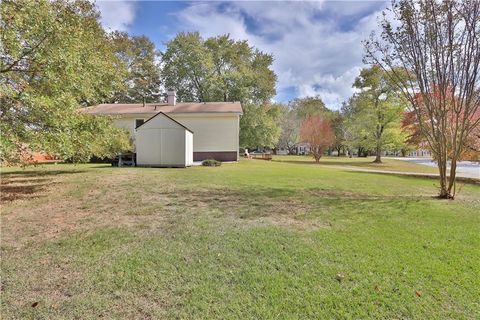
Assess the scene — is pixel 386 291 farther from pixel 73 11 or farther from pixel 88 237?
pixel 73 11

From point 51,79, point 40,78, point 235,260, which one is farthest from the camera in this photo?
point 40,78

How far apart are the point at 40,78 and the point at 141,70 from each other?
103 feet

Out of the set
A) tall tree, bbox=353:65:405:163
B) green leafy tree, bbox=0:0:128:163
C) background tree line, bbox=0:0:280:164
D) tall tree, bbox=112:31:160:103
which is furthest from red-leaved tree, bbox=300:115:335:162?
green leafy tree, bbox=0:0:128:163

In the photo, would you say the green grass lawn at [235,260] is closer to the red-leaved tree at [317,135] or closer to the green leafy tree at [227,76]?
the green leafy tree at [227,76]

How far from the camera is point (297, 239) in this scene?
4898mm

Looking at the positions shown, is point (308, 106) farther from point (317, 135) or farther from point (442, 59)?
point (442, 59)

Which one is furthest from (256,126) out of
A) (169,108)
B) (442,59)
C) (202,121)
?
(442,59)

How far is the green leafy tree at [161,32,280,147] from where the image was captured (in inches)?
1255

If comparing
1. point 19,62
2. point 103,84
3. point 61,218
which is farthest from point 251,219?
point 103,84

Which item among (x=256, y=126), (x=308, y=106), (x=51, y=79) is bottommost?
(x=51, y=79)

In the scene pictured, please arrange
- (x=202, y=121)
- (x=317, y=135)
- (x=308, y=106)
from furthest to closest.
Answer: (x=308, y=106) < (x=317, y=135) < (x=202, y=121)

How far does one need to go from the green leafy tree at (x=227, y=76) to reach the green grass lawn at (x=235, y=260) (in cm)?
A: 2508

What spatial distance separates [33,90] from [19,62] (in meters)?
0.90

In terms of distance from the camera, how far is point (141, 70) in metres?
37.3
